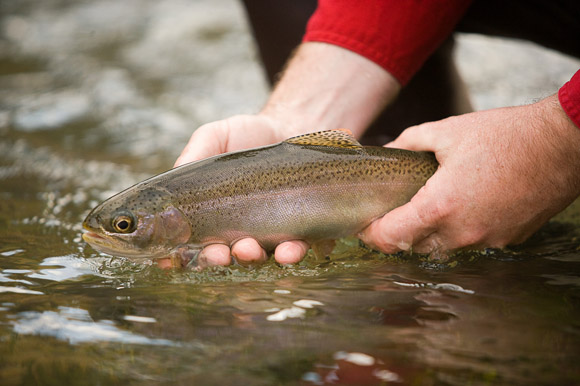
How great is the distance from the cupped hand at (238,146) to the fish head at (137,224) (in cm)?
16

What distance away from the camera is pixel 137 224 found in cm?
242

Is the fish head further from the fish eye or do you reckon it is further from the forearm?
the forearm

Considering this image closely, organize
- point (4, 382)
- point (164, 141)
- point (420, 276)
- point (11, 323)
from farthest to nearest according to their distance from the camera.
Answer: point (164, 141) → point (420, 276) → point (11, 323) → point (4, 382)

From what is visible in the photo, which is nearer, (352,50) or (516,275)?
(516,275)

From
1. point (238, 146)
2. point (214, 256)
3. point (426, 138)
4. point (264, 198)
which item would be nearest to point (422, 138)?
point (426, 138)

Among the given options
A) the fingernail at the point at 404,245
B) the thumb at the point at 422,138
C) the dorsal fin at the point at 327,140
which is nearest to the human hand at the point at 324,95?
the dorsal fin at the point at 327,140

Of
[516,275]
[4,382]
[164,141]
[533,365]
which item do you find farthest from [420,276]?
[164,141]

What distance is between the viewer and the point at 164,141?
552cm

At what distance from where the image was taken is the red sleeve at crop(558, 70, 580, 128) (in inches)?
87.4

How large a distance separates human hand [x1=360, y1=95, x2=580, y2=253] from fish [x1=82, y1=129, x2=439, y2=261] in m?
0.15

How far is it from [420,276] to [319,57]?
4.90 ft

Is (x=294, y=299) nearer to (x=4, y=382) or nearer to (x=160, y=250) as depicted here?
(x=160, y=250)

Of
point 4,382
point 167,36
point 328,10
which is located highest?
point 167,36

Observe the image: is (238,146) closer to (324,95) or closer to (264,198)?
(264,198)
